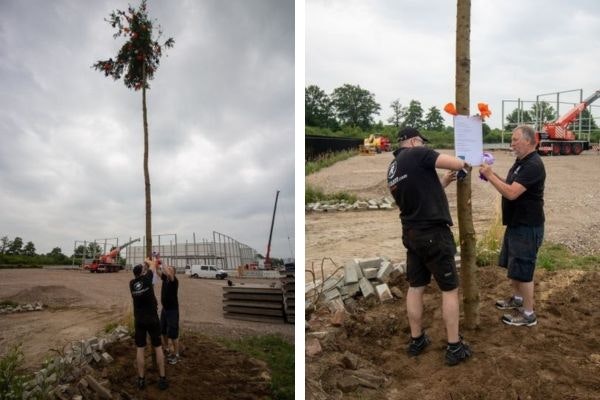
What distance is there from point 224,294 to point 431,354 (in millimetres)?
1049

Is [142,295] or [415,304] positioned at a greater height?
[142,295]

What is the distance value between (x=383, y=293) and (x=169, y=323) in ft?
4.92

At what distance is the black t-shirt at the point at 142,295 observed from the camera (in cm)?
209

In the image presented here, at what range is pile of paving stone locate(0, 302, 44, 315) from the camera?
192 centimetres

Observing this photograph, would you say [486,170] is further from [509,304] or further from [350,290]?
[350,290]

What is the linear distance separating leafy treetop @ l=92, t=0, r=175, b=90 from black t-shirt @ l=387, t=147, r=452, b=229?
1.18 meters

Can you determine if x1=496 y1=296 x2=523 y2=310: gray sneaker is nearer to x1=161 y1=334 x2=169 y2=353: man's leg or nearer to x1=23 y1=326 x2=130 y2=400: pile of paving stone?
x1=161 y1=334 x2=169 y2=353: man's leg

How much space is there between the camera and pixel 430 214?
89.1 inches

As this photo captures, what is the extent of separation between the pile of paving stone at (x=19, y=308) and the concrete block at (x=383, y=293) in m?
1.95

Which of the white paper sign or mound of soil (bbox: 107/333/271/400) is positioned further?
the white paper sign

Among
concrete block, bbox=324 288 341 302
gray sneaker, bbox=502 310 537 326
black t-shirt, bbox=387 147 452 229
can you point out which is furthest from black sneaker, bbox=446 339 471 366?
concrete block, bbox=324 288 341 302

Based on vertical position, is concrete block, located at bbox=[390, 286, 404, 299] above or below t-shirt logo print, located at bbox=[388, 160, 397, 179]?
below

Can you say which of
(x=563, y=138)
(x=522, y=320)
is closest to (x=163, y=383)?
(x=522, y=320)

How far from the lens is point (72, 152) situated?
2.13m
